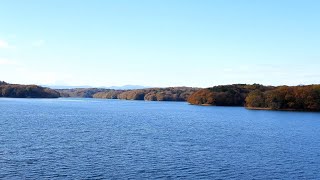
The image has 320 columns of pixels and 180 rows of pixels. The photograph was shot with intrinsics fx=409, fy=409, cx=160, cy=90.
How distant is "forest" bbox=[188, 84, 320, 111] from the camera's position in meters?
127

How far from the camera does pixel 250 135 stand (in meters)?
56.8

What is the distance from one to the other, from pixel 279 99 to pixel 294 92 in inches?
200

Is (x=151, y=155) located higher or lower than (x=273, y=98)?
lower

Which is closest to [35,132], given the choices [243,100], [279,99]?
[279,99]

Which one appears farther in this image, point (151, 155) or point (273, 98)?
point (273, 98)

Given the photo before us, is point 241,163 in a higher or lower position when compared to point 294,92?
lower

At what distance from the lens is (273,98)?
131m

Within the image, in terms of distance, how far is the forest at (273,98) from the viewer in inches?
5015

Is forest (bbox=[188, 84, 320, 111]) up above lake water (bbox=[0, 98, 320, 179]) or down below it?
above

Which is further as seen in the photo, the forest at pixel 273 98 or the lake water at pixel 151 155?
Result: the forest at pixel 273 98

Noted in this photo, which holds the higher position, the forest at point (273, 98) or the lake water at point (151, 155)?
the forest at point (273, 98)

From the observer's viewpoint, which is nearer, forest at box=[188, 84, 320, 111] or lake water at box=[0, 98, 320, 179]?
lake water at box=[0, 98, 320, 179]

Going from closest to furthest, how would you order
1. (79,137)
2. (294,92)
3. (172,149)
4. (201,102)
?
(172,149) → (79,137) → (294,92) → (201,102)

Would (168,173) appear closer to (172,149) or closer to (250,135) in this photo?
(172,149)
